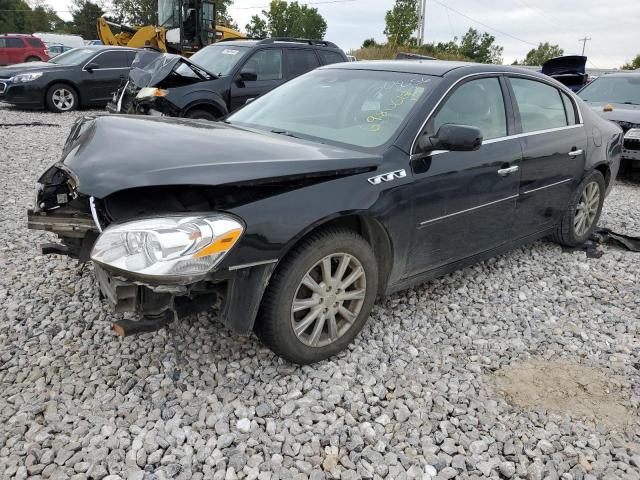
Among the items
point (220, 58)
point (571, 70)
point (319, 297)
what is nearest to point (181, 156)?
point (319, 297)

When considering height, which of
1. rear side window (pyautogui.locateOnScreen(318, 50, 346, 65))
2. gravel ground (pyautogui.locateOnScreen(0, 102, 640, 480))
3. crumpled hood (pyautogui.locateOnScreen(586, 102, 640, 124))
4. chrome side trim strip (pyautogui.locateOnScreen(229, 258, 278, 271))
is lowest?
gravel ground (pyautogui.locateOnScreen(0, 102, 640, 480))

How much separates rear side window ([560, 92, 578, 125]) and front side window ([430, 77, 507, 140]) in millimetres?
1029

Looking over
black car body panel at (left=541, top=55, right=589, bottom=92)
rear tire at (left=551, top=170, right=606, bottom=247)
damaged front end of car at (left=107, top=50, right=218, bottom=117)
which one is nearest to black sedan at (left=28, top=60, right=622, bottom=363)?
rear tire at (left=551, top=170, right=606, bottom=247)

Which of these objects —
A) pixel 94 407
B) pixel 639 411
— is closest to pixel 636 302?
pixel 639 411

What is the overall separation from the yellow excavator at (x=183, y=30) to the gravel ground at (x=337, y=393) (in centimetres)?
1257

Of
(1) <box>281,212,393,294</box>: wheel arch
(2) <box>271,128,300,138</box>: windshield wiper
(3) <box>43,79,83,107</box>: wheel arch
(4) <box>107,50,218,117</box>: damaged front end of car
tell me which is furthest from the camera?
(3) <box>43,79,83,107</box>: wheel arch

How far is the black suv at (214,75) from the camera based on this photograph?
297 inches

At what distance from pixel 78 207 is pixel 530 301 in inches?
121

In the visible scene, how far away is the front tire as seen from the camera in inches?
98.4

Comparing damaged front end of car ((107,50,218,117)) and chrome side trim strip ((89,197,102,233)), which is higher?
damaged front end of car ((107,50,218,117))

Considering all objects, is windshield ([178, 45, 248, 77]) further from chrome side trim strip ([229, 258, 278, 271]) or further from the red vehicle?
the red vehicle

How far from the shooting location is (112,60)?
1187 centimetres

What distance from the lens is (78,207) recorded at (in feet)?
8.36

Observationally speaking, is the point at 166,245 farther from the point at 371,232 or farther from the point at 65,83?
the point at 65,83
